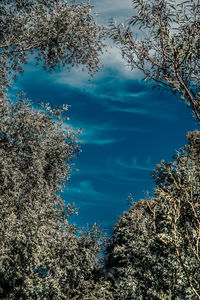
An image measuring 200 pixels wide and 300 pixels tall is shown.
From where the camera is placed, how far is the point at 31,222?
18312 mm

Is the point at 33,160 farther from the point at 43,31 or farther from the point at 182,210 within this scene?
the point at 182,210

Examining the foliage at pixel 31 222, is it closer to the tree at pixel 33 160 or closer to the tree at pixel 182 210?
the tree at pixel 33 160

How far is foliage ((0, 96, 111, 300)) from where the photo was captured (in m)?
17.7

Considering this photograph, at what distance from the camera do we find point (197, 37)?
6.42 m

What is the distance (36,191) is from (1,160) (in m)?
4.32

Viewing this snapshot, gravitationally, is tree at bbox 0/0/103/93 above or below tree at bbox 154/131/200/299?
above

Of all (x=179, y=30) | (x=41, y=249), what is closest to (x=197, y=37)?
(x=179, y=30)

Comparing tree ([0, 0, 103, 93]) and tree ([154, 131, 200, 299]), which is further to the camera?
tree ([0, 0, 103, 93])

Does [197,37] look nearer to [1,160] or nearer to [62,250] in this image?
[1,160]

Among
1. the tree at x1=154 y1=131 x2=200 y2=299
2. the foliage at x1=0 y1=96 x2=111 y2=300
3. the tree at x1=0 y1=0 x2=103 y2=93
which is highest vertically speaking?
the tree at x1=0 y1=0 x2=103 y2=93

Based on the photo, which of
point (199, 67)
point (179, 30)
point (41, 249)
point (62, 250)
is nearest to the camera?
point (199, 67)

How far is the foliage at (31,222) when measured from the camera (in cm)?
1770

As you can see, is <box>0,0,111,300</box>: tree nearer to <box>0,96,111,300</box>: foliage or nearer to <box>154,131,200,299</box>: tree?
<box>0,96,111,300</box>: foliage

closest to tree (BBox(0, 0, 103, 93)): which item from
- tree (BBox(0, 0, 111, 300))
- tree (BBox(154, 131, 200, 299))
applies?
tree (BBox(0, 0, 111, 300))
